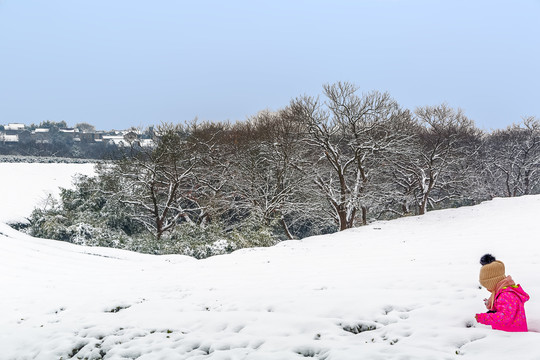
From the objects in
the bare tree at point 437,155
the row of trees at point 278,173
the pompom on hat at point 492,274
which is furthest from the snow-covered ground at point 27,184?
the bare tree at point 437,155

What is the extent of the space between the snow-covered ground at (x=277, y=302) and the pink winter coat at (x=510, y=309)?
0.52 feet

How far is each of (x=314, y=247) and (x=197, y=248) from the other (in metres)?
5.10

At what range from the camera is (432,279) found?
698 cm

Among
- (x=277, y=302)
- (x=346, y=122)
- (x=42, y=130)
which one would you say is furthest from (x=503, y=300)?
(x=42, y=130)

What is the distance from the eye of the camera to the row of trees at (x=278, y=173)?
18.9 metres

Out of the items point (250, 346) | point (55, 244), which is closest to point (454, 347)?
point (250, 346)

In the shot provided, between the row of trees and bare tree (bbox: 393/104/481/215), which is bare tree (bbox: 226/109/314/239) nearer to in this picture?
the row of trees

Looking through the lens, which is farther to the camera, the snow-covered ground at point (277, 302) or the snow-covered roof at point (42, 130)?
the snow-covered roof at point (42, 130)

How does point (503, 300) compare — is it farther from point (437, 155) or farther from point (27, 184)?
point (27, 184)

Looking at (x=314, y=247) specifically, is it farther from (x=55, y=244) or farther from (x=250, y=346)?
(x=55, y=244)

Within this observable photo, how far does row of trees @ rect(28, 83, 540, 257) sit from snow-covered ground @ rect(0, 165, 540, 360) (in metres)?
5.00

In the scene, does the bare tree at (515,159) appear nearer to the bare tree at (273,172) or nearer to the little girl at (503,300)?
the bare tree at (273,172)

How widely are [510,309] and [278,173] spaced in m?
18.6

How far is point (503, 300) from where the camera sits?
4.23m
